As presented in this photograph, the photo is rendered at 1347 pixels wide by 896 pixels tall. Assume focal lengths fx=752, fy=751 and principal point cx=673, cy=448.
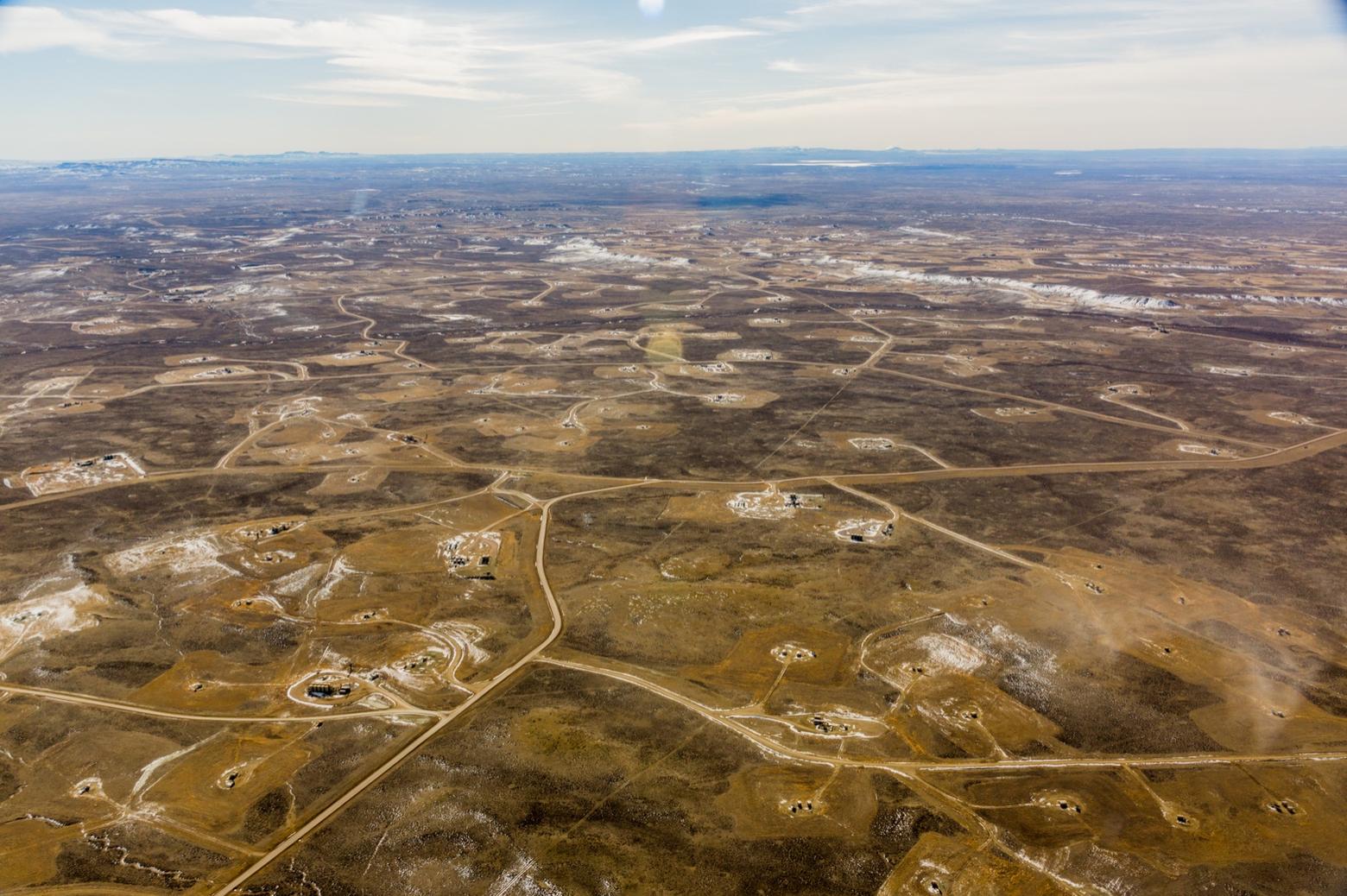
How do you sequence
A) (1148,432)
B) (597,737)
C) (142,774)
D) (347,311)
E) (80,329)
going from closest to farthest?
(142,774), (597,737), (1148,432), (80,329), (347,311)

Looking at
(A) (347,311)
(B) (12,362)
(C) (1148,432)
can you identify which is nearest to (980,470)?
(C) (1148,432)

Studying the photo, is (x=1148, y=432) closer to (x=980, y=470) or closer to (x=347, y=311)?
(x=980, y=470)

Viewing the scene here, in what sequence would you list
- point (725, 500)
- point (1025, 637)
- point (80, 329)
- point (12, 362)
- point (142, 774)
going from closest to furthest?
point (142, 774), point (1025, 637), point (725, 500), point (12, 362), point (80, 329)

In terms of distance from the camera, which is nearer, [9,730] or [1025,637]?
[9,730]

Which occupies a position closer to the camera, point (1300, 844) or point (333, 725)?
point (1300, 844)

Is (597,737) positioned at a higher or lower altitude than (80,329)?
lower

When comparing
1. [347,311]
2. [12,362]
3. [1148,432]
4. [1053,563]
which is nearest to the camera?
[1053,563]

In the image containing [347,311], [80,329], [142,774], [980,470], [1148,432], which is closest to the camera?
[142,774]

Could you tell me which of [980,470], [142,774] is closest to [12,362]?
[142,774]

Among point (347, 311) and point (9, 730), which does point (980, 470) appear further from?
point (347, 311)
